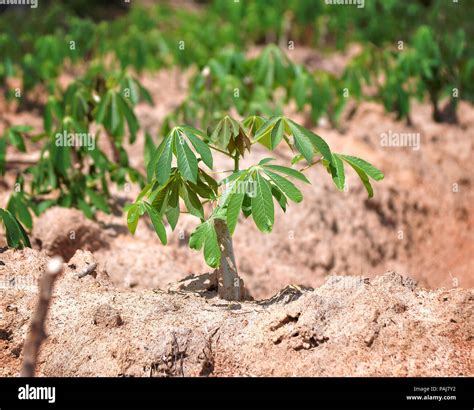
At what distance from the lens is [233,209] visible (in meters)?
2.97

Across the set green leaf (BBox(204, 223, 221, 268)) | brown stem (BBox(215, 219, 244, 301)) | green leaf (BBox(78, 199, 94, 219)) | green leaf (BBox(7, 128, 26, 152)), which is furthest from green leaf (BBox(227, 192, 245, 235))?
green leaf (BBox(7, 128, 26, 152))

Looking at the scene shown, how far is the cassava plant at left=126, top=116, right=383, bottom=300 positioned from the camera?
3.00m

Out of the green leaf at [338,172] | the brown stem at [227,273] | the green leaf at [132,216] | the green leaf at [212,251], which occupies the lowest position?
the brown stem at [227,273]

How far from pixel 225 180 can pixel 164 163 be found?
25 centimetres

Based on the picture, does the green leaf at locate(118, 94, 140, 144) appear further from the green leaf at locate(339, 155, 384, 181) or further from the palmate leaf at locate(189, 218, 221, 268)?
the green leaf at locate(339, 155, 384, 181)

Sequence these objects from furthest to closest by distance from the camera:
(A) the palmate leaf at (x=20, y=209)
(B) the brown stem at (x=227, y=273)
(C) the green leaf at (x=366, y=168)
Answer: (A) the palmate leaf at (x=20, y=209)
(B) the brown stem at (x=227, y=273)
(C) the green leaf at (x=366, y=168)

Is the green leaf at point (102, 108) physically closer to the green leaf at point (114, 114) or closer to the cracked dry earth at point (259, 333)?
the green leaf at point (114, 114)

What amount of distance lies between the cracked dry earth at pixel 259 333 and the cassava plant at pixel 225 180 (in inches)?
11.5

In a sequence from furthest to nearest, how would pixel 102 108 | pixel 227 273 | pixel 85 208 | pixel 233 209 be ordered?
pixel 102 108 < pixel 85 208 < pixel 227 273 < pixel 233 209

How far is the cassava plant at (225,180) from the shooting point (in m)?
3.00

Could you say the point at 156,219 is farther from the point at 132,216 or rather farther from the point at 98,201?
the point at 98,201

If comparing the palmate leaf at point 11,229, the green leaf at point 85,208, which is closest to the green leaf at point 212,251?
the palmate leaf at point 11,229

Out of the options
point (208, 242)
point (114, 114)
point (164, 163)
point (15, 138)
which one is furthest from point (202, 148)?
point (15, 138)

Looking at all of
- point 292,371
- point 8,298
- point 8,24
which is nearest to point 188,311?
point 292,371
